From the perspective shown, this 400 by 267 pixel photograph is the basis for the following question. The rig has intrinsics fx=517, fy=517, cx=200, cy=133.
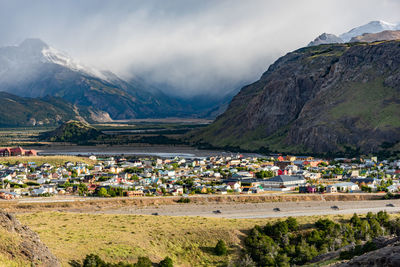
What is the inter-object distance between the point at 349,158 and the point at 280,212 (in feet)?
299

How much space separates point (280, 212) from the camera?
259 feet

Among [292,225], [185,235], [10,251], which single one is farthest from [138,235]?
[292,225]

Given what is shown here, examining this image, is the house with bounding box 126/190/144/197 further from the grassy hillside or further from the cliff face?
the grassy hillside

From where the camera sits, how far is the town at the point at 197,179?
9512cm

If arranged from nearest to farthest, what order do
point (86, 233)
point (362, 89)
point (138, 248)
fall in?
point (138, 248) < point (86, 233) < point (362, 89)

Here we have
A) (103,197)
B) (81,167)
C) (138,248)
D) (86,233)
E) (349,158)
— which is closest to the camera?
(138,248)

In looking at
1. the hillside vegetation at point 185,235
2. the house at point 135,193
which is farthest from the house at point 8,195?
the hillside vegetation at point 185,235

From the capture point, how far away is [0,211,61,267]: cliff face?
125 ft

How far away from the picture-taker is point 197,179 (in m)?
114

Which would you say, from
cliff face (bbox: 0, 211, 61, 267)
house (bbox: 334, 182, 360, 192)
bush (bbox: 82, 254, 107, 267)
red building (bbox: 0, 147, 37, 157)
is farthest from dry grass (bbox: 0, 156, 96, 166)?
bush (bbox: 82, 254, 107, 267)

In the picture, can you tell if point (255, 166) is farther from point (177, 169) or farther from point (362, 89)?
point (362, 89)

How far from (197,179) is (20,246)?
75729 mm

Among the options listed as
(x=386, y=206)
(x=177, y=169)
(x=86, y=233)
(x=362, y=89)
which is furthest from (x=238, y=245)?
(x=362, y=89)

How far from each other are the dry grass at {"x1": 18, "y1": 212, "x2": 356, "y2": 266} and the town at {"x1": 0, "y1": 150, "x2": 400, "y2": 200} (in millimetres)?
26791
